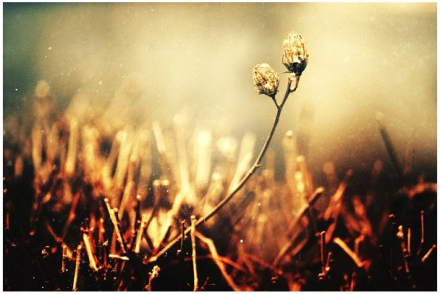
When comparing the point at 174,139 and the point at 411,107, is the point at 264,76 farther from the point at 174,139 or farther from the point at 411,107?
the point at 411,107

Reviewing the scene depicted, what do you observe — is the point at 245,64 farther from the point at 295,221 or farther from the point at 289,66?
the point at 295,221

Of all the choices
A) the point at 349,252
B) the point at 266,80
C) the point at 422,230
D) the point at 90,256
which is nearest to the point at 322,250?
the point at 349,252

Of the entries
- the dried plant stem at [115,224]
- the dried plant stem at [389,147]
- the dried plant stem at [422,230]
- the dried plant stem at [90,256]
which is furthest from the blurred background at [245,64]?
the dried plant stem at [90,256]

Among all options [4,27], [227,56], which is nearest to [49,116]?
[4,27]

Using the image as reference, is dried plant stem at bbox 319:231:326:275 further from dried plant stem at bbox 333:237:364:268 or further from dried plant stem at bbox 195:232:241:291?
dried plant stem at bbox 195:232:241:291

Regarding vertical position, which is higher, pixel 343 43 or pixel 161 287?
pixel 343 43

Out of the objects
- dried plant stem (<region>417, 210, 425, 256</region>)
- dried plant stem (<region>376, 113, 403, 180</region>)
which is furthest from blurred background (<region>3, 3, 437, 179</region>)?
dried plant stem (<region>417, 210, 425, 256</region>)
